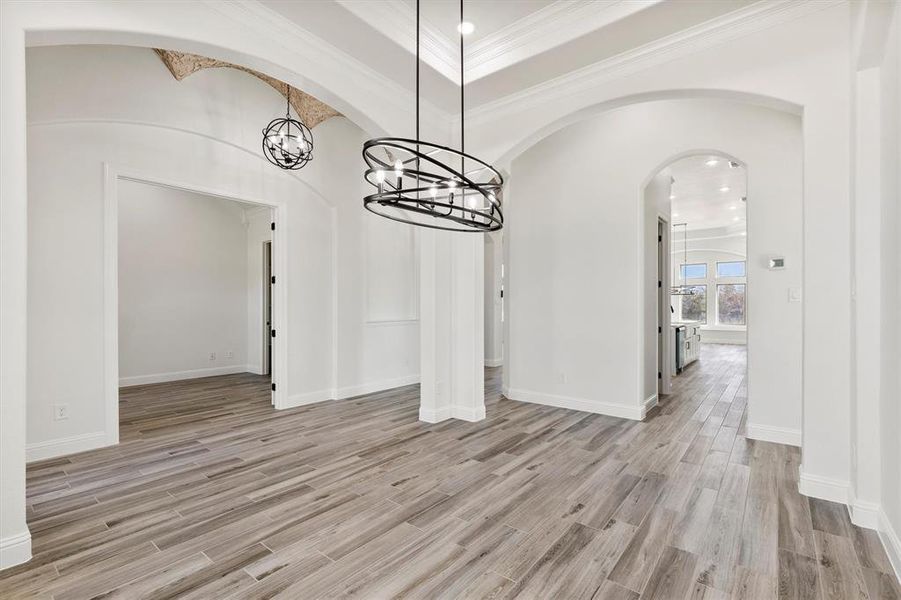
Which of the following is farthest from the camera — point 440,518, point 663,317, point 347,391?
point 663,317

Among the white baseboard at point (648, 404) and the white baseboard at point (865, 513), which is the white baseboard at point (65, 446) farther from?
the white baseboard at point (865, 513)

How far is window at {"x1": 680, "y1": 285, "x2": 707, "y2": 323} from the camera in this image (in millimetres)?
13195

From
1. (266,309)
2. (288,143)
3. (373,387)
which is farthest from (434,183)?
(266,309)

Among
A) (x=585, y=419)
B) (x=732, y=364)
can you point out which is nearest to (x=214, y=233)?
(x=585, y=419)

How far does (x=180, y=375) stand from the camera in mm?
7082

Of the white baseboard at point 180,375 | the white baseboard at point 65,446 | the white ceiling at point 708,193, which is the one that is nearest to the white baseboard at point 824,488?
the white ceiling at point 708,193

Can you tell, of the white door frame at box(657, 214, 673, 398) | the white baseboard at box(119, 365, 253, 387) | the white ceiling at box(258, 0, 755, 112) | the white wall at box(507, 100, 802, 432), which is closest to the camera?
the white ceiling at box(258, 0, 755, 112)

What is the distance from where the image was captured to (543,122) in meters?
4.07

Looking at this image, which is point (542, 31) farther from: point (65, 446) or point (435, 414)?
point (65, 446)

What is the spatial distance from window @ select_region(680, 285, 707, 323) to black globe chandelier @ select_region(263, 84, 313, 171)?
40.3 ft

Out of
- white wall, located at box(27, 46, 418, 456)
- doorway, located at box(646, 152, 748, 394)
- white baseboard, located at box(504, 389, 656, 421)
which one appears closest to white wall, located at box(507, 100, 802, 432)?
white baseboard, located at box(504, 389, 656, 421)

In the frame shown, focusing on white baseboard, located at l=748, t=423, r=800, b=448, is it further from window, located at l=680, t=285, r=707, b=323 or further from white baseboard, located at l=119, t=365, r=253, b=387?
window, located at l=680, t=285, r=707, b=323

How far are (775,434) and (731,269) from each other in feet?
34.6

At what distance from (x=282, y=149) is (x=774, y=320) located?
527 cm
